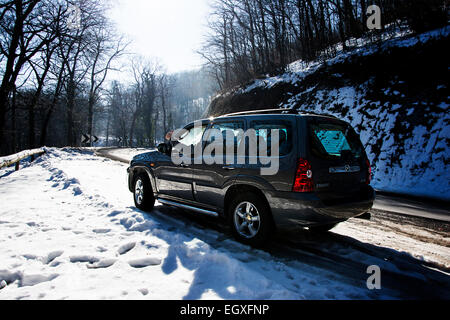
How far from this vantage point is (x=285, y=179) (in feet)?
10.4

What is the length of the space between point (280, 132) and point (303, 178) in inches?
28.1

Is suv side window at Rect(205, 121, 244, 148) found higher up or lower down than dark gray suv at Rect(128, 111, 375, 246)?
higher up

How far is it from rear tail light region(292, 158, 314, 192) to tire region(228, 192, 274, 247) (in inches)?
21.0

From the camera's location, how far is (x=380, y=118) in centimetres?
871

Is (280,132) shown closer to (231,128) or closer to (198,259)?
(231,128)

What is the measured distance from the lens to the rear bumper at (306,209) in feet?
9.95

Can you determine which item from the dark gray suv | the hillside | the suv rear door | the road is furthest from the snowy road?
the hillside

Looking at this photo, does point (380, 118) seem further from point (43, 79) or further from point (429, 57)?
point (43, 79)

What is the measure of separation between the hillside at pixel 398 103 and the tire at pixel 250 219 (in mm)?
5465

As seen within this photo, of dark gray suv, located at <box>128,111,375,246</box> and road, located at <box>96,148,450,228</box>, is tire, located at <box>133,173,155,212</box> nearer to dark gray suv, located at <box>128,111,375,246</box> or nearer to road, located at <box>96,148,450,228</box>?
dark gray suv, located at <box>128,111,375,246</box>

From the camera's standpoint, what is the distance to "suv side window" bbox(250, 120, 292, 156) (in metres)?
3.27

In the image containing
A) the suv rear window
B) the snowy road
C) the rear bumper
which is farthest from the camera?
the suv rear window
